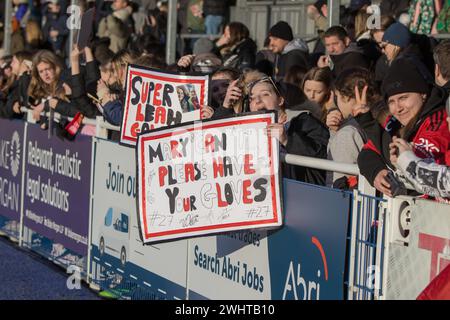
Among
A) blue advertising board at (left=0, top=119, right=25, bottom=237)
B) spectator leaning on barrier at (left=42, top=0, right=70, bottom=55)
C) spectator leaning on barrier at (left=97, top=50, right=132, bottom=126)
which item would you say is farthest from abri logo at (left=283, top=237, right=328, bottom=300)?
spectator leaning on barrier at (left=42, top=0, right=70, bottom=55)

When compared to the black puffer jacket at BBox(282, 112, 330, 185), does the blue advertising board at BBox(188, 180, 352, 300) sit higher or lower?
lower

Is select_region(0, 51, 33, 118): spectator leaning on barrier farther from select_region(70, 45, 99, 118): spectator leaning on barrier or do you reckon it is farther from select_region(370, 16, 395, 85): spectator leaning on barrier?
select_region(370, 16, 395, 85): spectator leaning on barrier

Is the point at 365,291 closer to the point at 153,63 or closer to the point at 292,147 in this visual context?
the point at 292,147

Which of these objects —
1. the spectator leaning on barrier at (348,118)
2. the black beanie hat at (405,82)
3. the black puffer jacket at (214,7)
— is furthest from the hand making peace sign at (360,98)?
the black puffer jacket at (214,7)

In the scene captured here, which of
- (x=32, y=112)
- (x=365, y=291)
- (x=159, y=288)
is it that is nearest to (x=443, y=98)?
(x=365, y=291)

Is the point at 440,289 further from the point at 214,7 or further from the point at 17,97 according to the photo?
the point at 214,7

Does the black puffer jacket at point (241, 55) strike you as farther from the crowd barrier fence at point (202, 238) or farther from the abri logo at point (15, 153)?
the abri logo at point (15, 153)

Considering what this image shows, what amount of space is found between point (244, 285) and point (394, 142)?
2320 mm

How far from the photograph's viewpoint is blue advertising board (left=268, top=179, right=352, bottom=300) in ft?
22.0

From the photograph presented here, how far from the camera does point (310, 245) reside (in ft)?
23.0

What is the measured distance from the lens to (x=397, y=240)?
614cm

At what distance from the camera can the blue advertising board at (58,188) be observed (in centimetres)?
1097

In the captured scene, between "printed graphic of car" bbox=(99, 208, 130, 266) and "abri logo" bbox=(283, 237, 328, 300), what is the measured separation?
2.77 m

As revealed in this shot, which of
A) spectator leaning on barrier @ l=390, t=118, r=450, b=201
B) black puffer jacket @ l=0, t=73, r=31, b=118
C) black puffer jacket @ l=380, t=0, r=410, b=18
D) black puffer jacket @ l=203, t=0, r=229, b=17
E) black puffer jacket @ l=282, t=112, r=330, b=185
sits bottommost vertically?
black puffer jacket @ l=0, t=73, r=31, b=118
